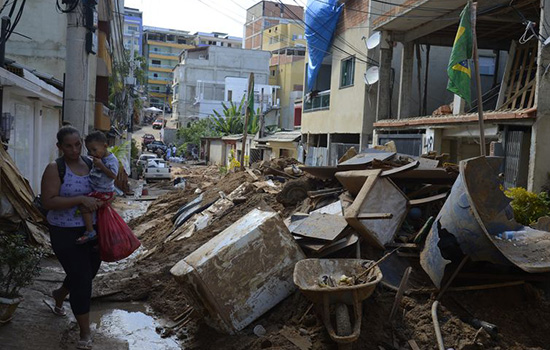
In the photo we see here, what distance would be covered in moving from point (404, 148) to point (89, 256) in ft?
42.1

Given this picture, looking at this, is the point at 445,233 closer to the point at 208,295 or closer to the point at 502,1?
the point at 208,295

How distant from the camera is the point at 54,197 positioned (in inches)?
175

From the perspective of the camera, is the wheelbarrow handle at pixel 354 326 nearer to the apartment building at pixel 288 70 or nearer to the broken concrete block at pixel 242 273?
the broken concrete block at pixel 242 273

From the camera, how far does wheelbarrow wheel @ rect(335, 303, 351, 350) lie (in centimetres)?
453

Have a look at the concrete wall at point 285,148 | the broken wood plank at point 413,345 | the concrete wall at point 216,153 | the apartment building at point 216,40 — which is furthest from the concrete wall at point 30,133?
the apartment building at point 216,40

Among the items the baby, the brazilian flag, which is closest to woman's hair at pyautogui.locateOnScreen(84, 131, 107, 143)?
the baby

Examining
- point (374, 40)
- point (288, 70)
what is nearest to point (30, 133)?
point (374, 40)

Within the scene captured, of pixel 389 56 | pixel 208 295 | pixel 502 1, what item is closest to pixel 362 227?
pixel 208 295

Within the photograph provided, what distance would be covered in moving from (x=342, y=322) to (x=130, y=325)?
107 inches

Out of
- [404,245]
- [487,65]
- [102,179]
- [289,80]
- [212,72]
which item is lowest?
[404,245]

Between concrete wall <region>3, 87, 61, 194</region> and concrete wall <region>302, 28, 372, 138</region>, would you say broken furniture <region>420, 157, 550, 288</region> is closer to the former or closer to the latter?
concrete wall <region>3, 87, 61, 194</region>

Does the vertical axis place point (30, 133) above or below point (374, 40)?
below

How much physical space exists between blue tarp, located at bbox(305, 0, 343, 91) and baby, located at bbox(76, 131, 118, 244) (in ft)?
59.8

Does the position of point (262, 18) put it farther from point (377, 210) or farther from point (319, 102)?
point (377, 210)
